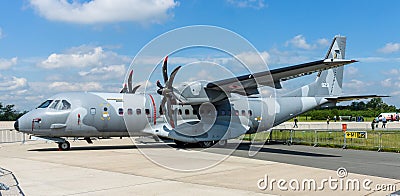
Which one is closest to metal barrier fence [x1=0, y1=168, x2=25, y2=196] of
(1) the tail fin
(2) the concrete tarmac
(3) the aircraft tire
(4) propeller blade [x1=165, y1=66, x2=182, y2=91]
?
(2) the concrete tarmac

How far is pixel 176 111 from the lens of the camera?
20.2 meters

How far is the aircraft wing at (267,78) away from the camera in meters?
15.1

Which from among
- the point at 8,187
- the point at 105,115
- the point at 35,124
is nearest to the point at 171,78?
the point at 105,115

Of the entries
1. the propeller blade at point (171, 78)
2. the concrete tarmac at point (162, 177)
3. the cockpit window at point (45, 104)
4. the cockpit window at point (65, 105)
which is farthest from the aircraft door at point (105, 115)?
the concrete tarmac at point (162, 177)

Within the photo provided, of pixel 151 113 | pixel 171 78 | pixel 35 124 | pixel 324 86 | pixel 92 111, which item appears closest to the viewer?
pixel 35 124

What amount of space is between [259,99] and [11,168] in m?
15.0

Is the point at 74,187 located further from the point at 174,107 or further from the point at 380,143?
the point at 380,143

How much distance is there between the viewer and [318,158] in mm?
15562

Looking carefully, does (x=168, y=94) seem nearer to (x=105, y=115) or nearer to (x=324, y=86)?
(x=105, y=115)

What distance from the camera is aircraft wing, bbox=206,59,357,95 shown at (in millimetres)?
15055

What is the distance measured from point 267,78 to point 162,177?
8222mm

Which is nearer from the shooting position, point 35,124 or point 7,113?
point 35,124

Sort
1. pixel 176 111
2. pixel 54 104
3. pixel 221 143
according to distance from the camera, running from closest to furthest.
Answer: pixel 54 104 < pixel 176 111 < pixel 221 143

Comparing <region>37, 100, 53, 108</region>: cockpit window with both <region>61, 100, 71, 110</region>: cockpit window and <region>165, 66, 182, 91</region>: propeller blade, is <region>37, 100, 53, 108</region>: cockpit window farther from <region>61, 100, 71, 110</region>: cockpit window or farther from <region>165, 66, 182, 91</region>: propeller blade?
<region>165, 66, 182, 91</region>: propeller blade
